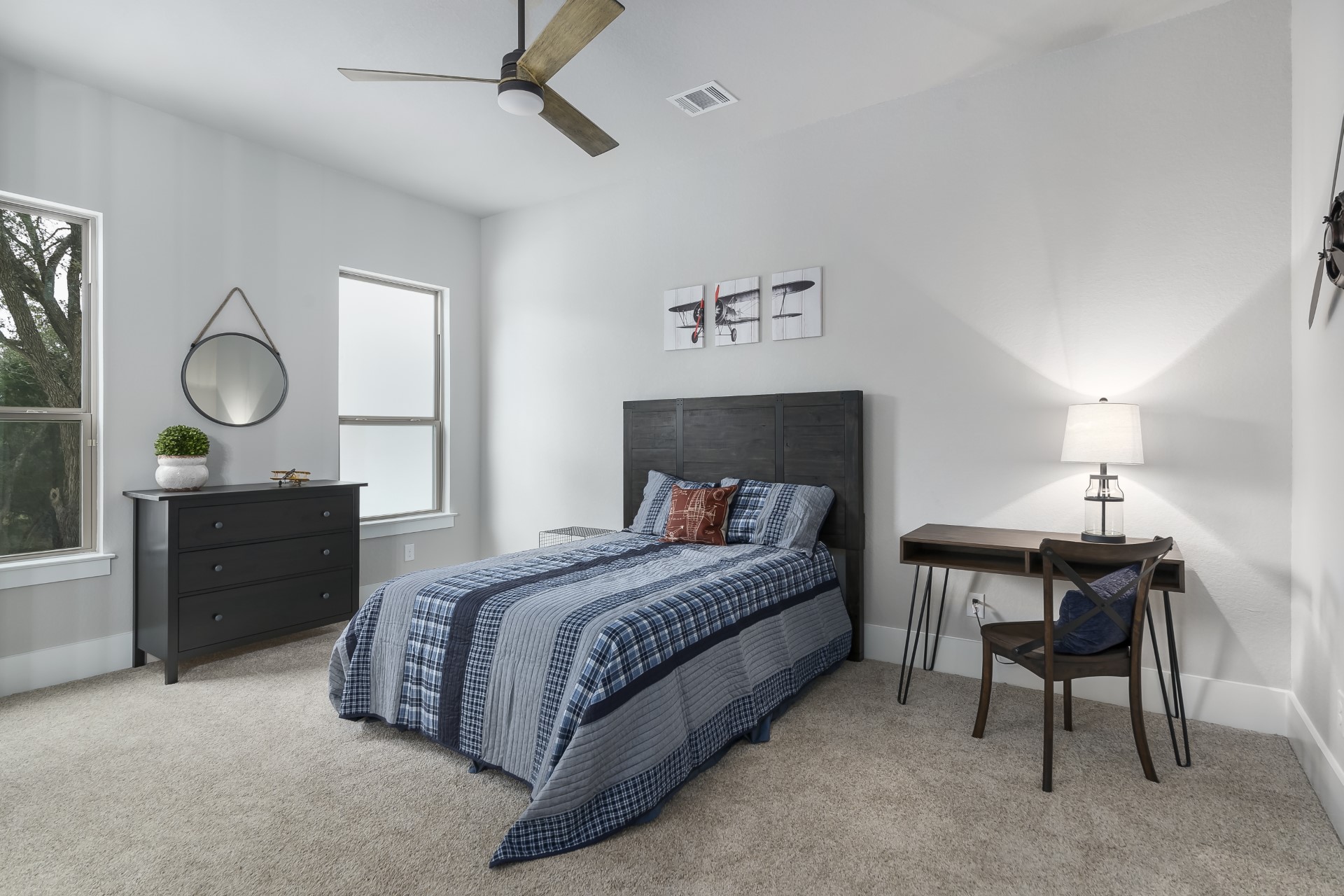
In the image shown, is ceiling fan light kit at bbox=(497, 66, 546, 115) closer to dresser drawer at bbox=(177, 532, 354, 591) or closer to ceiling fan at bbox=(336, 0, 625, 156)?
ceiling fan at bbox=(336, 0, 625, 156)

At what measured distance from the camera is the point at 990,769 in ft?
7.75

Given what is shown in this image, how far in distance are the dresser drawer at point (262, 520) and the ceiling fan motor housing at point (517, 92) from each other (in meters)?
2.40

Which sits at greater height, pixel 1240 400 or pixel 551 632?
pixel 1240 400

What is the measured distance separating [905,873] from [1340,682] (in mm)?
1440

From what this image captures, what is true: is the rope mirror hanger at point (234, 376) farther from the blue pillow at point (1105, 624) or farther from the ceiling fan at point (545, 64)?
the blue pillow at point (1105, 624)

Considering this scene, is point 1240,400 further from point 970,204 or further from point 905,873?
point 905,873

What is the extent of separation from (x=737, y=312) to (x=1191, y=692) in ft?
9.13

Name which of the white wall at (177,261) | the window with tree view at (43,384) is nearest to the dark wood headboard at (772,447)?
the white wall at (177,261)

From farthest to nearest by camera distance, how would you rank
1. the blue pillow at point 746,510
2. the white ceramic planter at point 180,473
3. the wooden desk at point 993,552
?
the blue pillow at point 746,510, the white ceramic planter at point 180,473, the wooden desk at point 993,552

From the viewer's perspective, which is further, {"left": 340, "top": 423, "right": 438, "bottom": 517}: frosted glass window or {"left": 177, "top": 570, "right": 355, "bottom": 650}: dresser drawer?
{"left": 340, "top": 423, "right": 438, "bottom": 517}: frosted glass window

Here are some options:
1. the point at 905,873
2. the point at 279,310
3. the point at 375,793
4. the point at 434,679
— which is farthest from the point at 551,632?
A: the point at 279,310

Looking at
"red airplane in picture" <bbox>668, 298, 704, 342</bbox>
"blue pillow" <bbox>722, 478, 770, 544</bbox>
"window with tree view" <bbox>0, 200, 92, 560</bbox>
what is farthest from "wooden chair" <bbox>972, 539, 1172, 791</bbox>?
"window with tree view" <bbox>0, 200, 92, 560</bbox>

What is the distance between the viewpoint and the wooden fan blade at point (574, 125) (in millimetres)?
2643

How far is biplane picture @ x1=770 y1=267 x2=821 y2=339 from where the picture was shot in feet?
12.3
